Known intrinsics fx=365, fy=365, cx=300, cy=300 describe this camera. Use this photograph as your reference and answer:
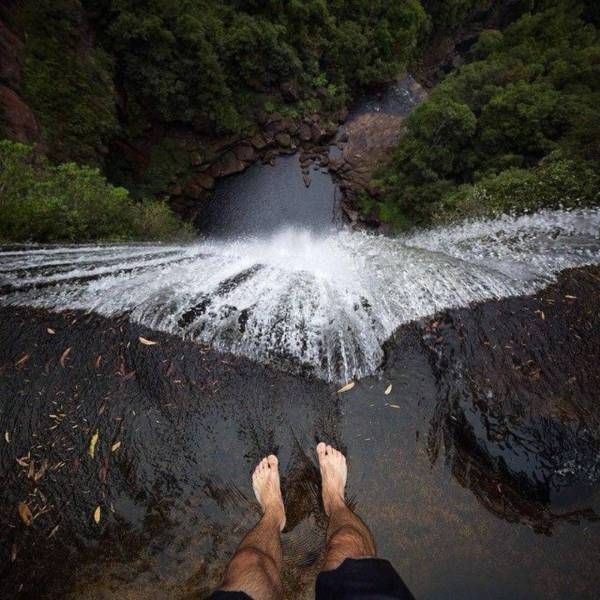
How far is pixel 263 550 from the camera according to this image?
185 centimetres

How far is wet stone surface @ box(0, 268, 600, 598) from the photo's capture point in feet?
6.58

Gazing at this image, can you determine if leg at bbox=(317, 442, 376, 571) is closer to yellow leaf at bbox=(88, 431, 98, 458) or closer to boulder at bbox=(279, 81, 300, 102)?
yellow leaf at bbox=(88, 431, 98, 458)

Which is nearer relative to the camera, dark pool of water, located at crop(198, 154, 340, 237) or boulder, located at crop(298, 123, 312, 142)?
dark pool of water, located at crop(198, 154, 340, 237)

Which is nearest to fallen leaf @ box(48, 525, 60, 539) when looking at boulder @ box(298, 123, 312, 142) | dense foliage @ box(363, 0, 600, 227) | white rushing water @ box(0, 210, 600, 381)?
white rushing water @ box(0, 210, 600, 381)

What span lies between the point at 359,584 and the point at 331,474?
0.96 metres

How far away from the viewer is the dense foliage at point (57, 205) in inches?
185

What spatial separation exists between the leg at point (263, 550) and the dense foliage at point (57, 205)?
453 cm

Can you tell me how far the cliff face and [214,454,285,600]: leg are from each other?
27.9 ft

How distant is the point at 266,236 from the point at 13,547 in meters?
9.08

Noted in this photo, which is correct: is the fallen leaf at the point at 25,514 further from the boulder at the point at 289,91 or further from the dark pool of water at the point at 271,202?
the boulder at the point at 289,91

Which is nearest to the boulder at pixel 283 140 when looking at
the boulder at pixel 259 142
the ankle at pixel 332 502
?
the boulder at pixel 259 142

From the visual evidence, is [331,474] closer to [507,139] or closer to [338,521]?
[338,521]

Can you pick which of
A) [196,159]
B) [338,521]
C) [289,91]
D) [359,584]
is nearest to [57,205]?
[338,521]

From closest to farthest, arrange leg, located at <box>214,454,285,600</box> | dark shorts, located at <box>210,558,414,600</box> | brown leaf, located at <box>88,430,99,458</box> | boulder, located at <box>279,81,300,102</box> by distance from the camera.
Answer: dark shorts, located at <box>210,558,414,600</box> → leg, located at <box>214,454,285,600</box> → brown leaf, located at <box>88,430,99,458</box> → boulder, located at <box>279,81,300,102</box>
